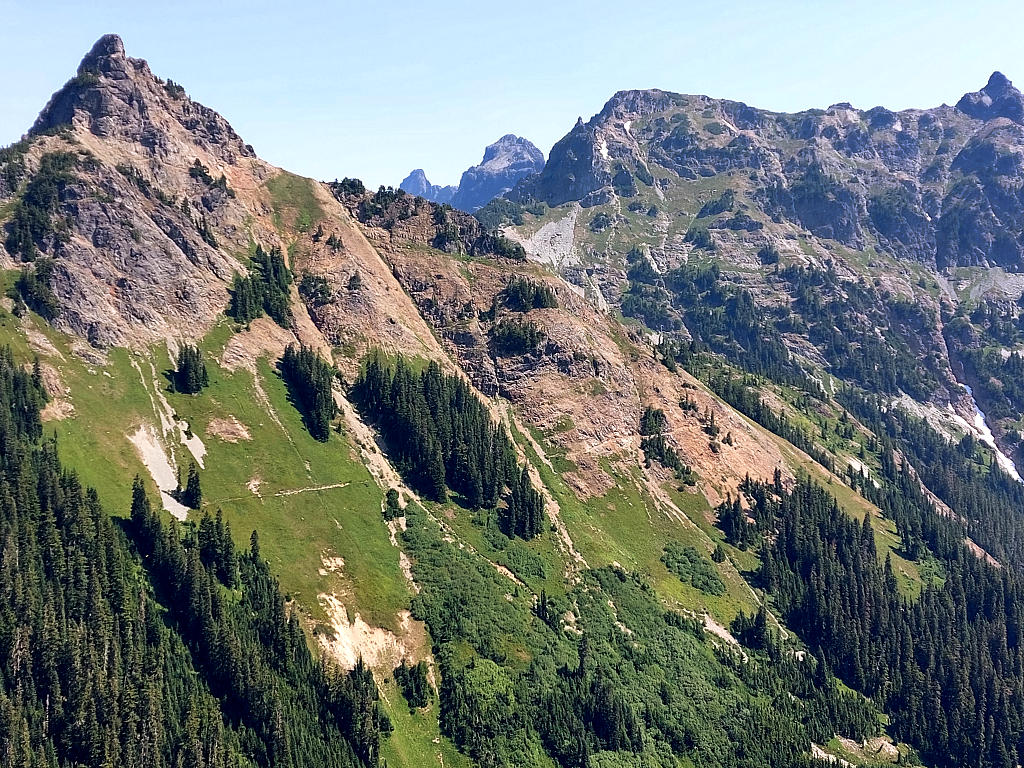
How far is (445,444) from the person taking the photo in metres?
182

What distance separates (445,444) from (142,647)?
280ft

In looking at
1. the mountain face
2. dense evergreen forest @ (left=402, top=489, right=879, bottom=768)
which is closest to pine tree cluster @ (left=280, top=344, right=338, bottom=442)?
the mountain face

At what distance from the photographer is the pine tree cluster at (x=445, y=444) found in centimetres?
17475

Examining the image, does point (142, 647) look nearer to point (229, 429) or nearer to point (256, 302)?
point (229, 429)

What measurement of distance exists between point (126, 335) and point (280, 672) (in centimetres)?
8821

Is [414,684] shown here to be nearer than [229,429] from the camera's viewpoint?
Yes

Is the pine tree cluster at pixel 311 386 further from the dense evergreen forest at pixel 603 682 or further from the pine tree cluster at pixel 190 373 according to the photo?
the dense evergreen forest at pixel 603 682

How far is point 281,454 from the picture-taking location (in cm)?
15900

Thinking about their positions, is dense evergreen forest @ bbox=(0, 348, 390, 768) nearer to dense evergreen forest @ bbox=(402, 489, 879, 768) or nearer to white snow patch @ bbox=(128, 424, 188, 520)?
white snow patch @ bbox=(128, 424, 188, 520)

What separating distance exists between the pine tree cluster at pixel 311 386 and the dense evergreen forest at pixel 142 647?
41.8m

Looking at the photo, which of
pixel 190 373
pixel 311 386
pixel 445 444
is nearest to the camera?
pixel 190 373

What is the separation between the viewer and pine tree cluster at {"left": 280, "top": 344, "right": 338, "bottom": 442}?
558ft

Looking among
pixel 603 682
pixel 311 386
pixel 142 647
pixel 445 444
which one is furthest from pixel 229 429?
pixel 603 682

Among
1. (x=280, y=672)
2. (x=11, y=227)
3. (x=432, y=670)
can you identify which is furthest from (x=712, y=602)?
(x=11, y=227)
